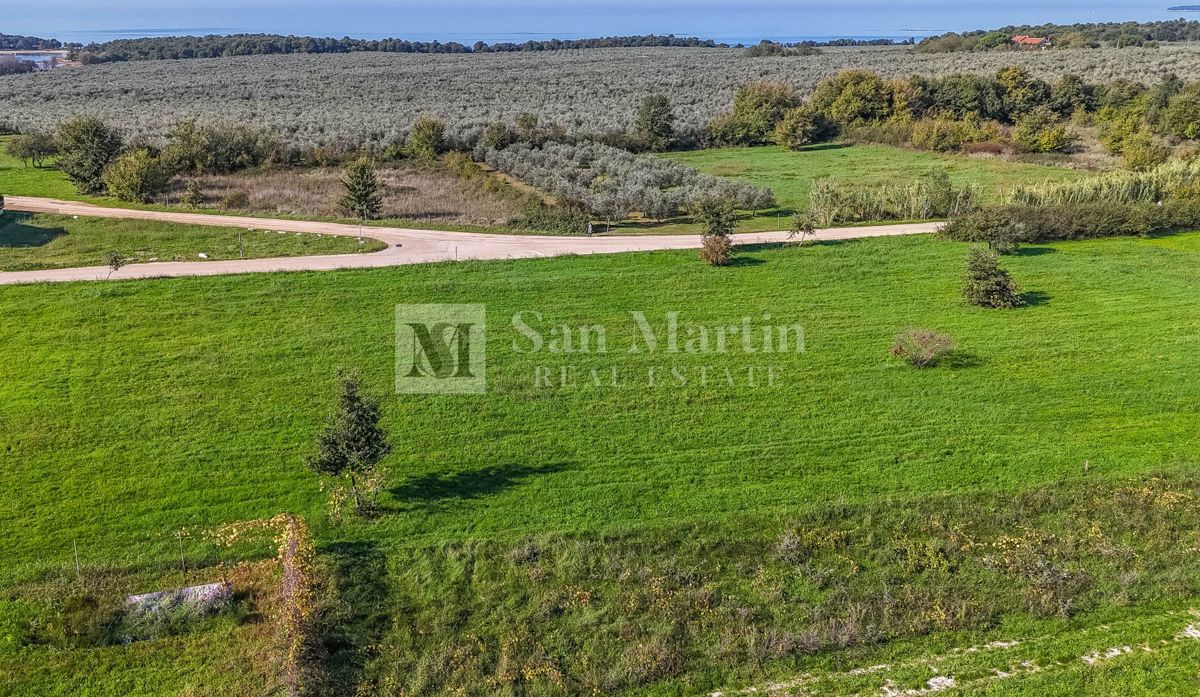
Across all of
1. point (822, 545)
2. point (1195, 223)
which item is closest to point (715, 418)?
point (822, 545)

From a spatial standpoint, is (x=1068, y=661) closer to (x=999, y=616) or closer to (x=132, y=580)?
(x=999, y=616)

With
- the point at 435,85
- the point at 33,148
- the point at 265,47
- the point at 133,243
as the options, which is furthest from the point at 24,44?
the point at 133,243

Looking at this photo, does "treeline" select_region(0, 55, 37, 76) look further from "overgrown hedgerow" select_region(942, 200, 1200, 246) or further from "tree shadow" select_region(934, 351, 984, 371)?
"tree shadow" select_region(934, 351, 984, 371)

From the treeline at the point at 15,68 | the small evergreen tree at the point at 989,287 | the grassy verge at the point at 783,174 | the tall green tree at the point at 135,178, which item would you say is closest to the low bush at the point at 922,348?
the small evergreen tree at the point at 989,287

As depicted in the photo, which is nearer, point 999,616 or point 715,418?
point 999,616

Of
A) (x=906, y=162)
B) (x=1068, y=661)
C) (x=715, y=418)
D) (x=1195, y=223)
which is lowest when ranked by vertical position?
(x=1068, y=661)

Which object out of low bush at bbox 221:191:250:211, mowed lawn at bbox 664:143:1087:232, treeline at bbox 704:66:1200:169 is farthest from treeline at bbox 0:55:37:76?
treeline at bbox 704:66:1200:169
